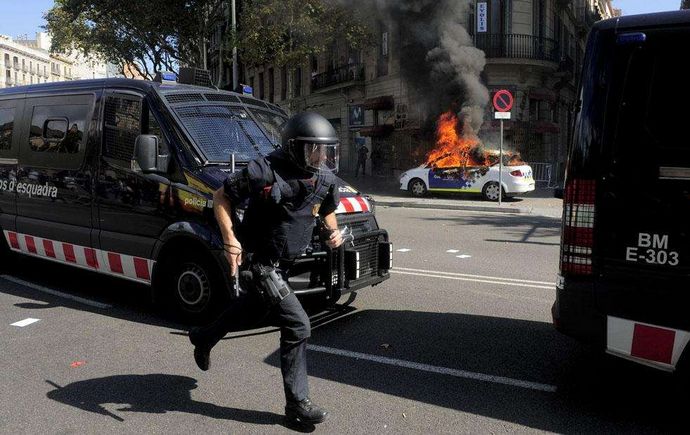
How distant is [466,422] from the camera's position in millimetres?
3311

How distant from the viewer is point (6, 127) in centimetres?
679

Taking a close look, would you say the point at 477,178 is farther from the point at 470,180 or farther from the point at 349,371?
the point at 349,371

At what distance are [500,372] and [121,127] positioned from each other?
3.83m

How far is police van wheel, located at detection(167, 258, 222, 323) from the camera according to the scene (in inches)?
191

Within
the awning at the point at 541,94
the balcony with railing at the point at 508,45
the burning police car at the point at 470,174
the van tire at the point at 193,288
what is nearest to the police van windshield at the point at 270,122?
the van tire at the point at 193,288

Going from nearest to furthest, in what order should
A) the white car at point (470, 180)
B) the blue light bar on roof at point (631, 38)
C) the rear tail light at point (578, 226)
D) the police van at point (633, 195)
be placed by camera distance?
the police van at point (633, 195) → the blue light bar on roof at point (631, 38) → the rear tail light at point (578, 226) → the white car at point (470, 180)

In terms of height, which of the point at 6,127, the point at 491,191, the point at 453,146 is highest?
the point at 453,146

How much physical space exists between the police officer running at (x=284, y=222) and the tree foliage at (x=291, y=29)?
19.2 metres

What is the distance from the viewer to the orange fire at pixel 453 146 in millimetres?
18719

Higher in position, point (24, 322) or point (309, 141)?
point (309, 141)

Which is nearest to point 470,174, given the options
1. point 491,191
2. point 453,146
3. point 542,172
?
point 491,191

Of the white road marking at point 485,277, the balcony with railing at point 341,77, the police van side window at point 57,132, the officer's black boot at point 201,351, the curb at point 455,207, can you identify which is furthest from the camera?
the balcony with railing at point 341,77

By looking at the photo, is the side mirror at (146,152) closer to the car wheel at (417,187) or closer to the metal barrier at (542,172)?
the car wheel at (417,187)

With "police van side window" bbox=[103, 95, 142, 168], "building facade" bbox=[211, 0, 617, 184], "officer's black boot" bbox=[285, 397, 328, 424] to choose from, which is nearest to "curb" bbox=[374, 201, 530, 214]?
"building facade" bbox=[211, 0, 617, 184]
